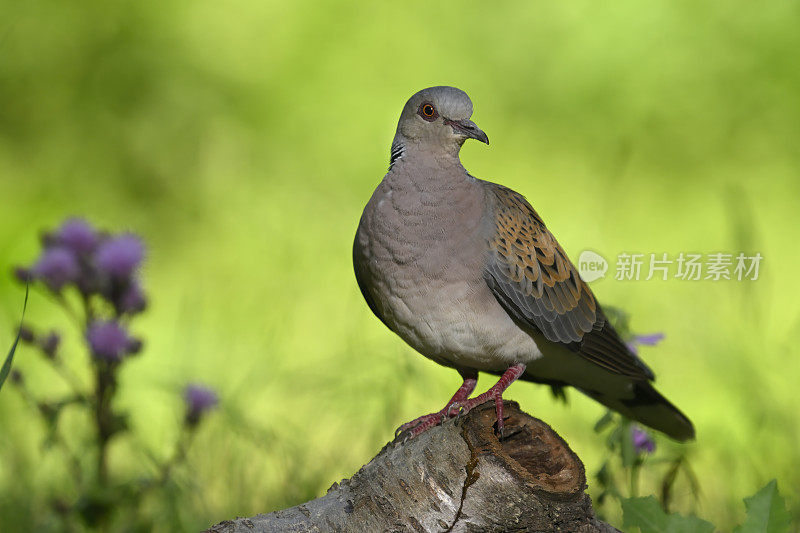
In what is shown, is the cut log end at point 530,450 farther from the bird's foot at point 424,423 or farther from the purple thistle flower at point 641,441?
the purple thistle flower at point 641,441

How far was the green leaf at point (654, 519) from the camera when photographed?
7.05ft

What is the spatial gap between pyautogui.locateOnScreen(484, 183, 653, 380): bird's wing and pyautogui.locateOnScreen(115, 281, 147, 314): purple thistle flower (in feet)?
3.46

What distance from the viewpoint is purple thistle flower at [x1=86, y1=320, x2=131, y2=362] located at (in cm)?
260

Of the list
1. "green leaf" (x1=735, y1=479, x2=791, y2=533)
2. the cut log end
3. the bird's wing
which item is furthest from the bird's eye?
"green leaf" (x1=735, y1=479, x2=791, y2=533)

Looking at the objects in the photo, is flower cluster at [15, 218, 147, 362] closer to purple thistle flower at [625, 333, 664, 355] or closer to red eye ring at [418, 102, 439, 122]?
red eye ring at [418, 102, 439, 122]

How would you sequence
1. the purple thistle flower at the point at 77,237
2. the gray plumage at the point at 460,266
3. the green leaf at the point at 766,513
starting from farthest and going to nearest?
the purple thistle flower at the point at 77,237 → the gray plumage at the point at 460,266 → the green leaf at the point at 766,513

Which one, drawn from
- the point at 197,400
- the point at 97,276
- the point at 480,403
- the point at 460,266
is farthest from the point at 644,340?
the point at 97,276

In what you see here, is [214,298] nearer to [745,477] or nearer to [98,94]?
[98,94]

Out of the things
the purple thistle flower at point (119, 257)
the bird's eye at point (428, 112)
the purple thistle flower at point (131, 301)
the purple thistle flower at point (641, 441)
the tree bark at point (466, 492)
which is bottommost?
the tree bark at point (466, 492)

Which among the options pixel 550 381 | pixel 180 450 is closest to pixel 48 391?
pixel 180 450

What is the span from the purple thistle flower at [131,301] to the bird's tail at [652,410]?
155 cm

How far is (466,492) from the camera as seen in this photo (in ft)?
6.83

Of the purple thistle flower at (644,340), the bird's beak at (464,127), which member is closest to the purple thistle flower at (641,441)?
the purple thistle flower at (644,340)

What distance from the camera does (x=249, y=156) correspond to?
19.6 feet
